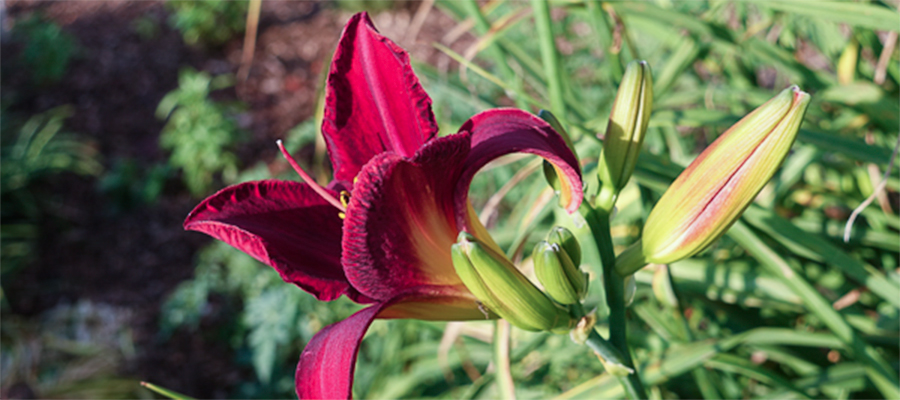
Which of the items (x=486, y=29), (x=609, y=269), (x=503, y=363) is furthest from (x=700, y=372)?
(x=486, y=29)

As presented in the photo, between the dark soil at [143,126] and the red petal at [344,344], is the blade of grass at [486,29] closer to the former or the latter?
the red petal at [344,344]

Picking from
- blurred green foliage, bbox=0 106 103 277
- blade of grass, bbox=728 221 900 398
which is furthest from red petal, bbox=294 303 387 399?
blurred green foliage, bbox=0 106 103 277

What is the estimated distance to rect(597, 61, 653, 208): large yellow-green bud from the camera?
0.56 m

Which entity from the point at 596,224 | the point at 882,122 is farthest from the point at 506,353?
the point at 882,122

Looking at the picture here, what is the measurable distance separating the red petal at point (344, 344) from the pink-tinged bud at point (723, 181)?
7.3 inches

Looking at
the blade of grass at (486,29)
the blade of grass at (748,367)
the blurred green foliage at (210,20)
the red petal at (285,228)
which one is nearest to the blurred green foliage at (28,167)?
the blurred green foliage at (210,20)

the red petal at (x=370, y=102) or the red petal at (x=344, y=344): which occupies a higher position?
the red petal at (x=370, y=102)

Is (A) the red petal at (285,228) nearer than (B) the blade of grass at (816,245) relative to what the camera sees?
Yes

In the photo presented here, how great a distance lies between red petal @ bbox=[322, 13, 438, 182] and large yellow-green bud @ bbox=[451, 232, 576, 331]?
13cm

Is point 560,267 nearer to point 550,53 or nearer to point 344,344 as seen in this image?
point 344,344

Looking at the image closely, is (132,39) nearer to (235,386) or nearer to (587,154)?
(235,386)

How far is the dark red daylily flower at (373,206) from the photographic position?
Answer: 490 millimetres

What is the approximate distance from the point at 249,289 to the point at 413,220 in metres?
1.52

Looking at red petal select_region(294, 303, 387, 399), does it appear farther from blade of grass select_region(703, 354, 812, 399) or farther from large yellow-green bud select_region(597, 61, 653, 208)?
blade of grass select_region(703, 354, 812, 399)
